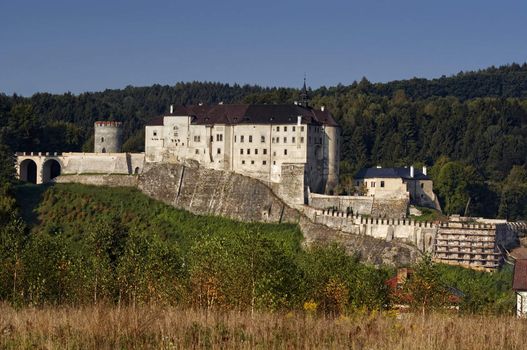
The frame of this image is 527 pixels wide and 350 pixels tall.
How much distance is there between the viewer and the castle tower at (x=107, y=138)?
84.1 m

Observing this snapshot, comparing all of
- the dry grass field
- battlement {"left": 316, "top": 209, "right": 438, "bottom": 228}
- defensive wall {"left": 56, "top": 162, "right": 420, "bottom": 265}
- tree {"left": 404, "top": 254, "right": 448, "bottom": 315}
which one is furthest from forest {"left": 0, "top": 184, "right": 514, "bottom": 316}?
defensive wall {"left": 56, "top": 162, "right": 420, "bottom": 265}

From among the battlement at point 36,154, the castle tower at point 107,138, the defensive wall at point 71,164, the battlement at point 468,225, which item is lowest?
the battlement at point 468,225

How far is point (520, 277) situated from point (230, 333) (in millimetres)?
20960

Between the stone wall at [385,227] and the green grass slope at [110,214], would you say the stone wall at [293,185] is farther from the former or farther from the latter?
the stone wall at [385,227]

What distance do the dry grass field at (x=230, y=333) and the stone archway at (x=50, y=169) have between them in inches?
2298

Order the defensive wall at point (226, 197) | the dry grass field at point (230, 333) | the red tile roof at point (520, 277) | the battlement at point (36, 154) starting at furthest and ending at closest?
the battlement at point (36, 154) < the defensive wall at point (226, 197) < the red tile roof at point (520, 277) < the dry grass field at point (230, 333)

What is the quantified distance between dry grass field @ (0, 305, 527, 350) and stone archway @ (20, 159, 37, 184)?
199 ft

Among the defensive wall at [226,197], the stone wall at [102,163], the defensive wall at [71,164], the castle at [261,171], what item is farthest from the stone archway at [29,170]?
the castle at [261,171]

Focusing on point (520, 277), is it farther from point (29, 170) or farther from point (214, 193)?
point (29, 170)

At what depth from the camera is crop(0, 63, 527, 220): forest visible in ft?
284

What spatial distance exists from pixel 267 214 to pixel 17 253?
32.3 metres

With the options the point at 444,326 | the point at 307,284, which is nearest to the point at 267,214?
the point at 307,284

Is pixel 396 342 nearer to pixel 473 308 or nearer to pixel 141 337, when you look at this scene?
pixel 141 337

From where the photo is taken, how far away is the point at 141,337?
23.6 meters
